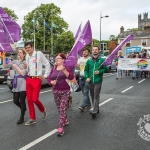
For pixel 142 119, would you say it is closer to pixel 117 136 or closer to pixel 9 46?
pixel 117 136

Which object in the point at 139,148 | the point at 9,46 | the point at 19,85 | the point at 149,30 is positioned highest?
the point at 149,30

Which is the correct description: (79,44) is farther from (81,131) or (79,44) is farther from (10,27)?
(81,131)

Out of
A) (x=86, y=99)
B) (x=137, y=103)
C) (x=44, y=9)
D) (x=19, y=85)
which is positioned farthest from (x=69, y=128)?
(x=44, y=9)

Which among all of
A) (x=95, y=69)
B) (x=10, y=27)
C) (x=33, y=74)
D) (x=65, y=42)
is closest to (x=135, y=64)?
(x=95, y=69)

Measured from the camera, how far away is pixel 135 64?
14.4m

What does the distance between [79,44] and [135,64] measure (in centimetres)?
934

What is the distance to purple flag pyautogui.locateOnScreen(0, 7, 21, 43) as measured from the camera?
19.5ft

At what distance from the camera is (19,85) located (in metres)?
Result: 6.04

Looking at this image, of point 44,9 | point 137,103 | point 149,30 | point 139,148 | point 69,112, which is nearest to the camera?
point 139,148

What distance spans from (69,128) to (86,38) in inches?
79.7

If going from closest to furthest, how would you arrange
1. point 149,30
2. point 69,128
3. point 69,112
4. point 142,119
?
1. point 69,128
2. point 142,119
3. point 69,112
4. point 149,30

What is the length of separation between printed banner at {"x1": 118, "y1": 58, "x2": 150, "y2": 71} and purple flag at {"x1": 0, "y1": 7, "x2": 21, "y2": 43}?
29.3ft

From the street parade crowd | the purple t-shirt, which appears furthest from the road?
the purple t-shirt

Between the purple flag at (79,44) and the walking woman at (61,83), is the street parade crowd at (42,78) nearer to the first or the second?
the walking woman at (61,83)
